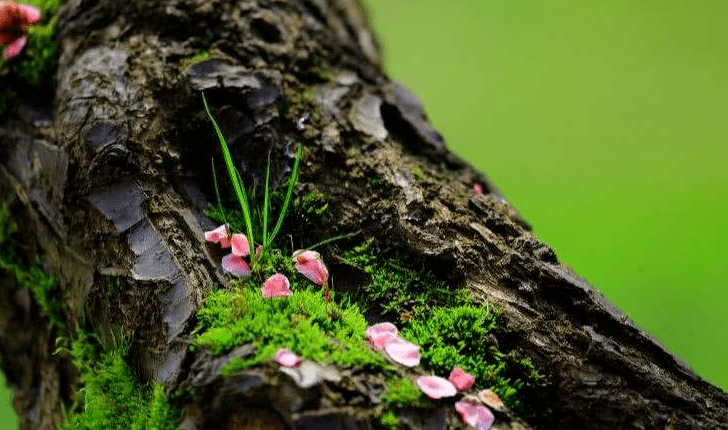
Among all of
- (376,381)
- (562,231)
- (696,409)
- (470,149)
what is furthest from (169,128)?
(470,149)

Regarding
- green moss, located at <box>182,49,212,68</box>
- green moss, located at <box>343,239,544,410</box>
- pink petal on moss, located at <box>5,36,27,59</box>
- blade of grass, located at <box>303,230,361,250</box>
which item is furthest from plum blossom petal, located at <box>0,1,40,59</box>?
green moss, located at <box>343,239,544,410</box>

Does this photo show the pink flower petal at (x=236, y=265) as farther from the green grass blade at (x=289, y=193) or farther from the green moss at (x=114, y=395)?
the green moss at (x=114, y=395)

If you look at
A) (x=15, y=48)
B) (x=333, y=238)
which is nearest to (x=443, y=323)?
(x=333, y=238)

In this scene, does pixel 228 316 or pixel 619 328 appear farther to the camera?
pixel 619 328

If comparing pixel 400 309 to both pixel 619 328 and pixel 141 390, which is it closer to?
pixel 619 328

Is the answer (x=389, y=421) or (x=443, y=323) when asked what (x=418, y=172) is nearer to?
(x=443, y=323)

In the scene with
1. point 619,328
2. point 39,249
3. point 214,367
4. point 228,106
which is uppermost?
point 619,328

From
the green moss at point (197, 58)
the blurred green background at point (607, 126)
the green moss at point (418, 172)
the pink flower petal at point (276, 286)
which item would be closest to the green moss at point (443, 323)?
the pink flower petal at point (276, 286)
